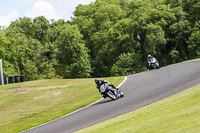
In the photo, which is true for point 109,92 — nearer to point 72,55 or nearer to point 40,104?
point 40,104

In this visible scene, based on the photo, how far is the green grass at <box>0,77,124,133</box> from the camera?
710 inches

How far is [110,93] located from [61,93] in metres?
7.26

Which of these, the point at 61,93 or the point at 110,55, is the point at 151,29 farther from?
the point at 61,93

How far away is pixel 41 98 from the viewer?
24.1m

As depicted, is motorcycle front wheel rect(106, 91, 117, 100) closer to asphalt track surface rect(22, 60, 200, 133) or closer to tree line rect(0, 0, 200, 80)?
asphalt track surface rect(22, 60, 200, 133)

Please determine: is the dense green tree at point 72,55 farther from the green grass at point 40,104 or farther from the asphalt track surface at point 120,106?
the asphalt track surface at point 120,106

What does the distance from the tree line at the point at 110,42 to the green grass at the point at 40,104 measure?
33030mm

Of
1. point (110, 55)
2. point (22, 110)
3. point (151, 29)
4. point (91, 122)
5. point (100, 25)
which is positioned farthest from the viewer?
point (100, 25)

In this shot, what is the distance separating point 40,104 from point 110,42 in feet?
150

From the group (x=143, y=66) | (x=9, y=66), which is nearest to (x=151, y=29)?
(x=143, y=66)

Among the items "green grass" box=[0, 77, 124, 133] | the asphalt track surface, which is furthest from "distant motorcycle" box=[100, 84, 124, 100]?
"green grass" box=[0, 77, 124, 133]

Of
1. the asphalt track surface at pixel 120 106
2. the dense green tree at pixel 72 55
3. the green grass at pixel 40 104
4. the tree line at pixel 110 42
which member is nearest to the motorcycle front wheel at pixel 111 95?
the asphalt track surface at pixel 120 106

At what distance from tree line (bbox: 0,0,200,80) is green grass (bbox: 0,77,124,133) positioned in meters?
33.0

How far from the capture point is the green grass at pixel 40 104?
59.2 ft
